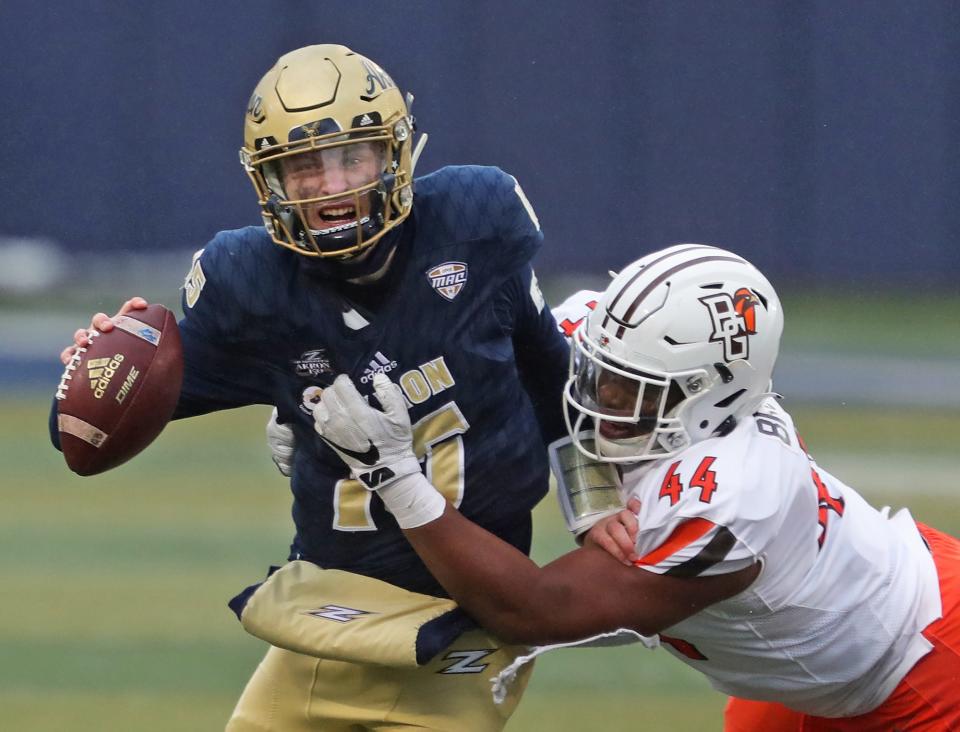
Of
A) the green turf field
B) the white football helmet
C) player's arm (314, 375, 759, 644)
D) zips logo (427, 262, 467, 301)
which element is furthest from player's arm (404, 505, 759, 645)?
the green turf field

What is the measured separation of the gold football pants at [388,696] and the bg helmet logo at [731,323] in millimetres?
717

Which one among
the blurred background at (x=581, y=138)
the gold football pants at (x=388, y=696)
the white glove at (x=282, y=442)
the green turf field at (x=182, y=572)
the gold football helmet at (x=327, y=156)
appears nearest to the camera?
the gold football helmet at (x=327, y=156)

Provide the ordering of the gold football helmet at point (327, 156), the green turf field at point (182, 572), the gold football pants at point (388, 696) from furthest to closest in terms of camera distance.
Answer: the green turf field at point (182, 572), the gold football pants at point (388, 696), the gold football helmet at point (327, 156)

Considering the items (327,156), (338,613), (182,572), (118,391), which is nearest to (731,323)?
(327,156)

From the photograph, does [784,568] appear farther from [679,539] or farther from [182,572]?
[182,572]

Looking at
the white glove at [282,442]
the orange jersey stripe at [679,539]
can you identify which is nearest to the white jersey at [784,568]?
the orange jersey stripe at [679,539]

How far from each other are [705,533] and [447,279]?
65 cm

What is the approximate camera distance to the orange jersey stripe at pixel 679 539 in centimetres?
256

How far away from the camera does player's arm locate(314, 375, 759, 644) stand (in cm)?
256

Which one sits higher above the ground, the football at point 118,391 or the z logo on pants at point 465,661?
the football at point 118,391

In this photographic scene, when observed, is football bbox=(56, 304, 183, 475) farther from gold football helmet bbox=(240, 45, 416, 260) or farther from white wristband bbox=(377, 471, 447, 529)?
white wristband bbox=(377, 471, 447, 529)

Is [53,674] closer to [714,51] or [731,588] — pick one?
[731,588]

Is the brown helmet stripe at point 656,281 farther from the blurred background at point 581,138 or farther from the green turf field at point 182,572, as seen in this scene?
the blurred background at point 581,138

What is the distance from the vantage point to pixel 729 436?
2699mm
